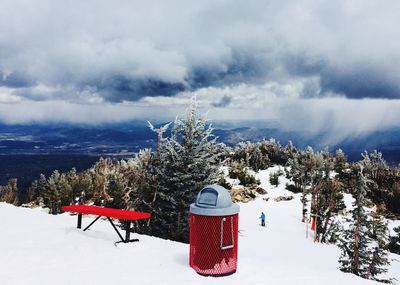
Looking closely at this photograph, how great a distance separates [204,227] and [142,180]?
25.7 ft

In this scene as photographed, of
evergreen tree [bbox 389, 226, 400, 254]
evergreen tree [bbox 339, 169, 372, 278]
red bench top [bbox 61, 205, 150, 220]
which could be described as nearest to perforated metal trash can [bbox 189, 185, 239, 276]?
red bench top [bbox 61, 205, 150, 220]

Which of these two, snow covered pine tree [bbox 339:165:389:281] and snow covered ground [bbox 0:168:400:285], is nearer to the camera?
snow covered ground [bbox 0:168:400:285]

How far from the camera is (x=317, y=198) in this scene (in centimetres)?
2717

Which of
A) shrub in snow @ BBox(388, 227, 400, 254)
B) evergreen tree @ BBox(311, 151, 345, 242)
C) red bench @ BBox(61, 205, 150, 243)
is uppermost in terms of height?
red bench @ BBox(61, 205, 150, 243)

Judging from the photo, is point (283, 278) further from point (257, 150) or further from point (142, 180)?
point (257, 150)

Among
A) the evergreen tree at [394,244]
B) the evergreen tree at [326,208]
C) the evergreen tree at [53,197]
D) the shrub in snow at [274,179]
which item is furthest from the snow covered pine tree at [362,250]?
the evergreen tree at [53,197]

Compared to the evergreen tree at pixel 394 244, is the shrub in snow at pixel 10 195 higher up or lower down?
higher up

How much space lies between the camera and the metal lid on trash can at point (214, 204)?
8.05 meters

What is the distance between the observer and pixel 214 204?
811 cm

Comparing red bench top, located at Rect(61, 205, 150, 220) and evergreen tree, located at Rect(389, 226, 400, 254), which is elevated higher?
red bench top, located at Rect(61, 205, 150, 220)

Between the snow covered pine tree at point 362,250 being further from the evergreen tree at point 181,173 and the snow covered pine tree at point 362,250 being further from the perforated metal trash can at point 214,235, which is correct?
the perforated metal trash can at point 214,235

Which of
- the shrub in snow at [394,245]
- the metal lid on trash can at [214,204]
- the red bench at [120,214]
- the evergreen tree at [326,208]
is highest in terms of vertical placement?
the metal lid on trash can at [214,204]

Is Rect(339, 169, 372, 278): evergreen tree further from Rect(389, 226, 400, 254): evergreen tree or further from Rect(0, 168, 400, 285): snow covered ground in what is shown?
Rect(0, 168, 400, 285): snow covered ground

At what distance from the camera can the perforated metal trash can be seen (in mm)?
8000
